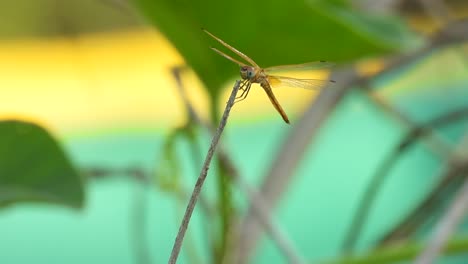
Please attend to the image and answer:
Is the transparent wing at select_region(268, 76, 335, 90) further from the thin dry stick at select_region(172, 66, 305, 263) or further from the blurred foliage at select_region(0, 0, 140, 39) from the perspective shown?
the blurred foliage at select_region(0, 0, 140, 39)

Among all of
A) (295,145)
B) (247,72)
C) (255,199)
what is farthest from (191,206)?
(295,145)

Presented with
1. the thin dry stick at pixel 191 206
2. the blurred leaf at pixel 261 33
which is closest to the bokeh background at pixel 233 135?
the blurred leaf at pixel 261 33

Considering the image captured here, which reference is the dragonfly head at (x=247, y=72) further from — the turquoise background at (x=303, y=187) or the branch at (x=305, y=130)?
the turquoise background at (x=303, y=187)

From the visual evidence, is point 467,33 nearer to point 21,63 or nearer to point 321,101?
point 321,101

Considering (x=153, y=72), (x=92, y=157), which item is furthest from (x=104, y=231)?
(x=153, y=72)

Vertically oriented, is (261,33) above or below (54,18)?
below

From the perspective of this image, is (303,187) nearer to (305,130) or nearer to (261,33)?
(305,130)

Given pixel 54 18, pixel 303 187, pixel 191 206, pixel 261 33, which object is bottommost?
pixel 191 206
